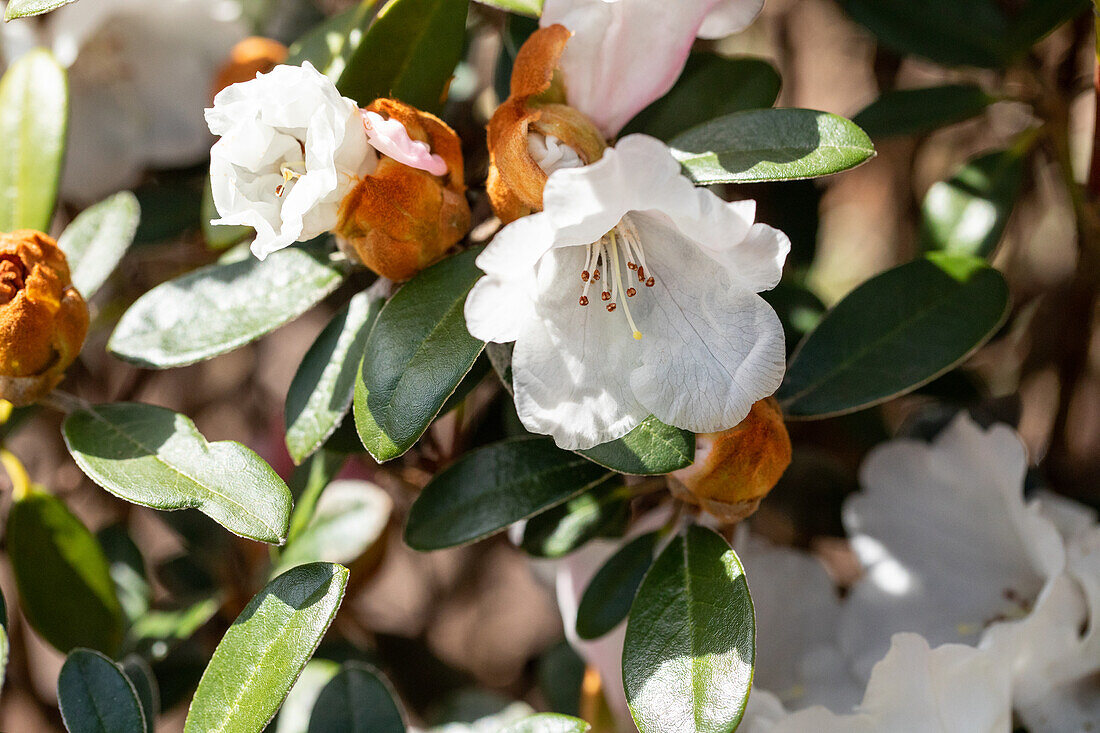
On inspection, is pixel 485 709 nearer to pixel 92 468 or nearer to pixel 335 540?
pixel 335 540

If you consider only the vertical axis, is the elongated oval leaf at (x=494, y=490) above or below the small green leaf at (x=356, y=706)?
above

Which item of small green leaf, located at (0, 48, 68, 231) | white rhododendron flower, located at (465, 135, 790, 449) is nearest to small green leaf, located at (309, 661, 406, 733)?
white rhododendron flower, located at (465, 135, 790, 449)

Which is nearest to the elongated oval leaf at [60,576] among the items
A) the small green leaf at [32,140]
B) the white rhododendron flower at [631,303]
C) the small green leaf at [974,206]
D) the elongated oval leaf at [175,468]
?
the elongated oval leaf at [175,468]

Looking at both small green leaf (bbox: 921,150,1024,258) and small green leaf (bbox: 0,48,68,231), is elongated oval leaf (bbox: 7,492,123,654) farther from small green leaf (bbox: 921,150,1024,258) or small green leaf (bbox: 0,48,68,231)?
small green leaf (bbox: 921,150,1024,258)

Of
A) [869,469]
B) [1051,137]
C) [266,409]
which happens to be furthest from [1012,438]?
[266,409]

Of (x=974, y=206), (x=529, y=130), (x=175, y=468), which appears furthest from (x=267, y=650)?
(x=974, y=206)

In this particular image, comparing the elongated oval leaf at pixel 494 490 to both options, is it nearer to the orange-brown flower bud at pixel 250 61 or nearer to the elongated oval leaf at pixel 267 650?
the elongated oval leaf at pixel 267 650
